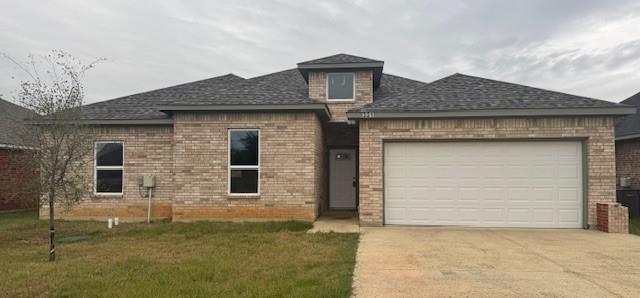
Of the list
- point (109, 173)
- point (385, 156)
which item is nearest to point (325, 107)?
→ point (385, 156)

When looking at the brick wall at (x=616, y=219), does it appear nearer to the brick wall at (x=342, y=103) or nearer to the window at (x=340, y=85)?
the brick wall at (x=342, y=103)

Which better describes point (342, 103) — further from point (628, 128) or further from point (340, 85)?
point (628, 128)

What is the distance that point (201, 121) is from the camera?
459 inches

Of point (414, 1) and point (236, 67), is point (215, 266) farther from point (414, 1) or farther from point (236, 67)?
point (236, 67)

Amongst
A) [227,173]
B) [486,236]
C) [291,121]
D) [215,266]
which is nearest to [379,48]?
[291,121]

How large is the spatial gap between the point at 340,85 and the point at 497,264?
8.68m

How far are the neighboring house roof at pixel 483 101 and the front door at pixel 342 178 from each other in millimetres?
4205

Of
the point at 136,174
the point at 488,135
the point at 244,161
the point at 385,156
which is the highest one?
the point at 488,135

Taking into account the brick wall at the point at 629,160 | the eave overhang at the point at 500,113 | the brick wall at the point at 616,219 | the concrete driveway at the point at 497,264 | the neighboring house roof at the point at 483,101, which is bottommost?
the concrete driveway at the point at 497,264

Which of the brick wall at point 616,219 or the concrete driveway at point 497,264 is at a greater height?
the brick wall at point 616,219

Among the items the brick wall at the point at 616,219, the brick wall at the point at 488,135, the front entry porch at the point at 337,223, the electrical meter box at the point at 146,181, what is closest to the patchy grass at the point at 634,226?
the brick wall at the point at 616,219

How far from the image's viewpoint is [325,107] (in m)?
11.6

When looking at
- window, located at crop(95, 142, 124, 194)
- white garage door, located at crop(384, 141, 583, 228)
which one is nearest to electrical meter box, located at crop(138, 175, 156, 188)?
window, located at crop(95, 142, 124, 194)

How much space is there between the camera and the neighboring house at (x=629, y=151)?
14594 mm
